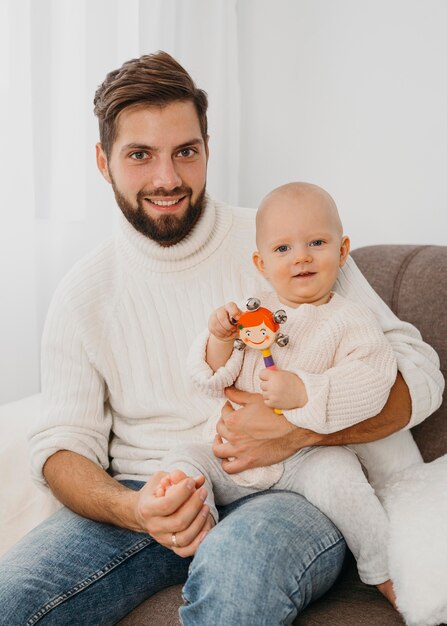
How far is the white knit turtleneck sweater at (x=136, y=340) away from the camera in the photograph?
1.78 m

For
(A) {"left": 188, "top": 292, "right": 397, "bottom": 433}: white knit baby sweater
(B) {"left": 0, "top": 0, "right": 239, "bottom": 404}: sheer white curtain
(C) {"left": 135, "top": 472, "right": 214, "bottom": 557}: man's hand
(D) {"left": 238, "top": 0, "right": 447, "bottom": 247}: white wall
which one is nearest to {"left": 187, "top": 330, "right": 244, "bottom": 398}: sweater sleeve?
(A) {"left": 188, "top": 292, "right": 397, "bottom": 433}: white knit baby sweater

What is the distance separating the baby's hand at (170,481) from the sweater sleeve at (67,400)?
39cm

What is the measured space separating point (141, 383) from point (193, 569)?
56 cm

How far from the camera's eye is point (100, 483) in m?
1.65

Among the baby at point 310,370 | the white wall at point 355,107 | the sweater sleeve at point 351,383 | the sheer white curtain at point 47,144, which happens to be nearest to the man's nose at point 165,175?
the baby at point 310,370

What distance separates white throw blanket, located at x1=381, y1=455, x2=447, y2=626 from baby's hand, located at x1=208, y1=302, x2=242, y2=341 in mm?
438

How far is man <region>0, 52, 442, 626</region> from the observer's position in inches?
60.0

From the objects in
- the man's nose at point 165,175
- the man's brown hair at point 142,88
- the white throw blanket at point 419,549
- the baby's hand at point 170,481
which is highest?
the man's brown hair at point 142,88

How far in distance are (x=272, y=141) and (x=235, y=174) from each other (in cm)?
21

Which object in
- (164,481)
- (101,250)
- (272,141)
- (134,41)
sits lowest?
(164,481)

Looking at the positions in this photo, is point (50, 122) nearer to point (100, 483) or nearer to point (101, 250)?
point (101, 250)

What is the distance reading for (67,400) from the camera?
1.79 meters

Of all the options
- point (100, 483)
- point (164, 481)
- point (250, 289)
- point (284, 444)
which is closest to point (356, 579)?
point (284, 444)

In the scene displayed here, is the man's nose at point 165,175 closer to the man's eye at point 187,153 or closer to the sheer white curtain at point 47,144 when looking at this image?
the man's eye at point 187,153
